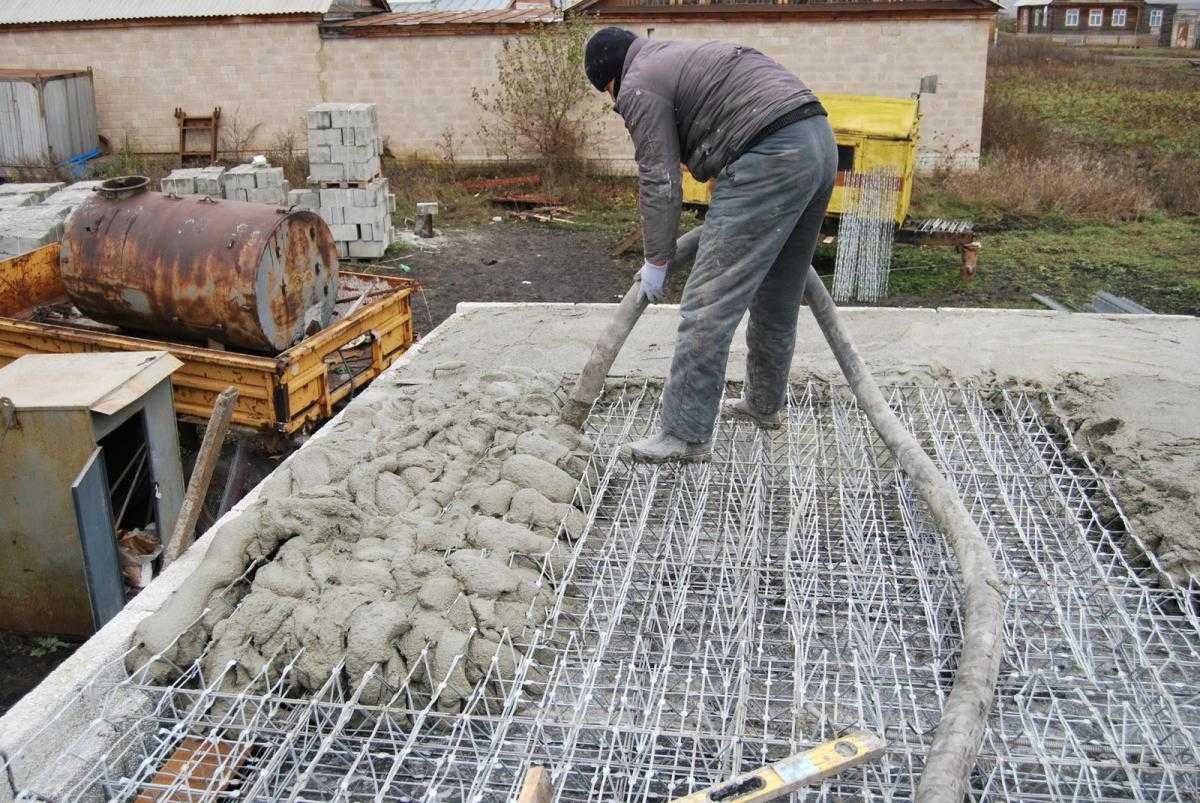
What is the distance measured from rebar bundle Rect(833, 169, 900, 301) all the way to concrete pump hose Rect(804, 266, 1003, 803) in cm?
505

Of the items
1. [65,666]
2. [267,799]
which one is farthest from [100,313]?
[267,799]

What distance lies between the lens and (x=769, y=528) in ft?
11.4

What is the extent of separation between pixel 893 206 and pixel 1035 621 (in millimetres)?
6544

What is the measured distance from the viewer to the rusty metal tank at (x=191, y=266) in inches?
206

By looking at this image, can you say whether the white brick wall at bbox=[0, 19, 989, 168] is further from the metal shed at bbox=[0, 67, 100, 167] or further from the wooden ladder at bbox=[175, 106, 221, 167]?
the metal shed at bbox=[0, 67, 100, 167]

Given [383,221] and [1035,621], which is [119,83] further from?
[1035,621]

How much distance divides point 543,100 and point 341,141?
14.6 feet

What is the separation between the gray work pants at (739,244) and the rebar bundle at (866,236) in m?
5.36

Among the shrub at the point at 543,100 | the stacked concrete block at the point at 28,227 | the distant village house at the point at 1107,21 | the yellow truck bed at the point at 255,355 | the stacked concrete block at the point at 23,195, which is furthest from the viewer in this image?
the distant village house at the point at 1107,21

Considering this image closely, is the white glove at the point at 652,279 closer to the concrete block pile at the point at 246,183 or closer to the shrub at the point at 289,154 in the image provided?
the concrete block pile at the point at 246,183

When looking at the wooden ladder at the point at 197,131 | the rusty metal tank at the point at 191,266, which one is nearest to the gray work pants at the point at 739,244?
the rusty metal tank at the point at 191,266

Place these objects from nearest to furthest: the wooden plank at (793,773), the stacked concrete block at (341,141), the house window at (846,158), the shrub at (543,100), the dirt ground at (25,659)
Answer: the wooden plank at (793,773) → the dirt ground at (25,659) → the house window at (846,158) → the stacked concrete block at (341,141) → the shrub at (543,100)

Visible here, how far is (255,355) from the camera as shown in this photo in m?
5.44

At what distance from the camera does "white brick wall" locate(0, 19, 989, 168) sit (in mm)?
12789
